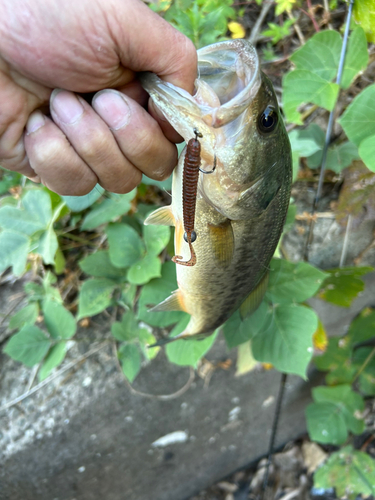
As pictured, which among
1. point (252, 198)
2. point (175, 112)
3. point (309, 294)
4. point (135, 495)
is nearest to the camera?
point (175, 112)

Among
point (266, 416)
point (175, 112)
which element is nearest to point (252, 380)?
point (266, 416)

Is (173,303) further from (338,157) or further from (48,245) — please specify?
(338,157)

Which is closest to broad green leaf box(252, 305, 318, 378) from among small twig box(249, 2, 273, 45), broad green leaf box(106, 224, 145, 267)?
broad green leaf box(106, 224, 145, 267)

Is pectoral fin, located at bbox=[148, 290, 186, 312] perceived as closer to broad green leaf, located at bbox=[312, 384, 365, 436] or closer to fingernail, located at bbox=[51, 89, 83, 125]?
fingernail, located at bbox=[51, 89, 83, 125]

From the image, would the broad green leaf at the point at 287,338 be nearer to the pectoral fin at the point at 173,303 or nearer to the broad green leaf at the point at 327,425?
the pectoral fin at the point at 173,303

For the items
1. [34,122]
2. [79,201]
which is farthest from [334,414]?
[34,122]

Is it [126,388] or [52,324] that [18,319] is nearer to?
[52,324]

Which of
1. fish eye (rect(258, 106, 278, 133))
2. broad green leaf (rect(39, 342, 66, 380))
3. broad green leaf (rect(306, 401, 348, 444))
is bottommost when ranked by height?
broad green leaf (rect(306, 401, 348, 444))
